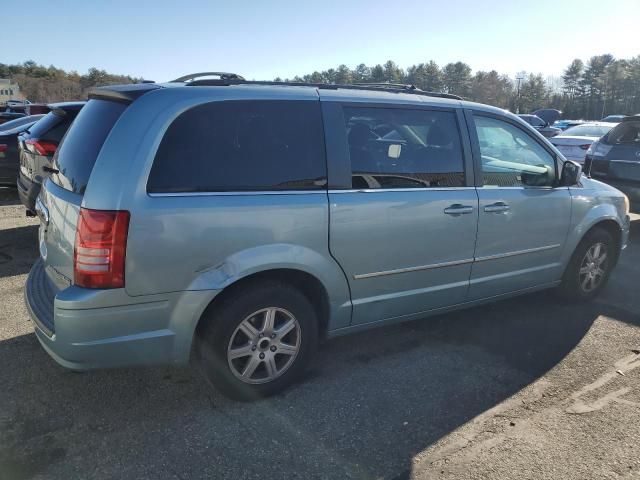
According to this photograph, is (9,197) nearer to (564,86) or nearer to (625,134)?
(625,134)

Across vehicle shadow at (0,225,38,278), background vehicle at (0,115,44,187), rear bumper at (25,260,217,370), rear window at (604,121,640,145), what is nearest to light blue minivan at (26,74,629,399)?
rear bumper at (25,260,217,370)

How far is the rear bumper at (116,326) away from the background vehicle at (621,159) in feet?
22.8

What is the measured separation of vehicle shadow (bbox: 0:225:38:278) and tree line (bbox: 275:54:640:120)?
2632 inches

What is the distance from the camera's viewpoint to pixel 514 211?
3.98 m

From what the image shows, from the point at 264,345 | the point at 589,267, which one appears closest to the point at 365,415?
the point at 264,345

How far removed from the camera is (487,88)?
81375 mm

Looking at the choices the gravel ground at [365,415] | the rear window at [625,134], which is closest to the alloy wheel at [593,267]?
the gravel ground at [365,415]

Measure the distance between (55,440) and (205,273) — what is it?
3.82 feet

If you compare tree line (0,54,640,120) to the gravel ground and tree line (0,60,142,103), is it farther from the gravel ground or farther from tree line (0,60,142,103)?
the gravel ground

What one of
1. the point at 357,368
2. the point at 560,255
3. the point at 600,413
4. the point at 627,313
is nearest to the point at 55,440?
the point at 357,368

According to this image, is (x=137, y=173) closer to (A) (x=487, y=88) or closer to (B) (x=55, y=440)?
(B) (x=55, y=440)

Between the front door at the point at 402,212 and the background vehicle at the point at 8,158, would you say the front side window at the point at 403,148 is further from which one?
the background vehicle at the point at 8,158

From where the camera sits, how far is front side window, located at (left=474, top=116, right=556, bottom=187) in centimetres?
392

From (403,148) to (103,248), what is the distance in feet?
6.74
